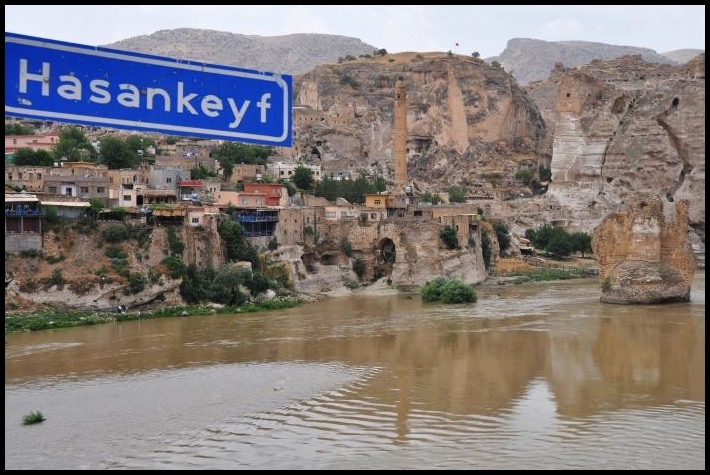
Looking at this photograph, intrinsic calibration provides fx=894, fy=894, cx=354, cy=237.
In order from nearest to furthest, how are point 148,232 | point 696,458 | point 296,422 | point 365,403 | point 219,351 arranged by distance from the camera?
point 696,458
point 296,422
point 365,403
point 219,351
point 148,232

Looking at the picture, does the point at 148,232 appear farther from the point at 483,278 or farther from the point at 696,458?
the point at 696,458

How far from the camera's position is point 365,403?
12.2m

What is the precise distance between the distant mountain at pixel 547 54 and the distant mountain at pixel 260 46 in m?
25.9

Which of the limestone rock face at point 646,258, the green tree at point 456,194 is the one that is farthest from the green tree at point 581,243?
the limestone rock face at point 646,258

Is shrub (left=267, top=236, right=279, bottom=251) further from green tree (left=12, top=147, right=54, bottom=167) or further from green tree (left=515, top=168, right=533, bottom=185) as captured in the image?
green tree (left=515, top=168, right=533, bottom=185)

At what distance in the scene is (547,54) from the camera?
450 ft

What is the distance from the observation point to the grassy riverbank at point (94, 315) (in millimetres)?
20047

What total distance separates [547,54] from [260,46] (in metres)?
45.1

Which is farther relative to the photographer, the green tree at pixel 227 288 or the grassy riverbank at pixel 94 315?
the green tree at pixel 227 288

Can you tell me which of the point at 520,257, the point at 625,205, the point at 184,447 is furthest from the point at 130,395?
the point at 625,205

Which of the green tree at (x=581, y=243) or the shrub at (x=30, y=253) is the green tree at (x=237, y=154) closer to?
the green tree at (x=581, y=243)

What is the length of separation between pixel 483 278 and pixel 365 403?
67.1 feet

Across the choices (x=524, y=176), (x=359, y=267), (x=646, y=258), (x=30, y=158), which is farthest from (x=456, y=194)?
(x=30, y=158)

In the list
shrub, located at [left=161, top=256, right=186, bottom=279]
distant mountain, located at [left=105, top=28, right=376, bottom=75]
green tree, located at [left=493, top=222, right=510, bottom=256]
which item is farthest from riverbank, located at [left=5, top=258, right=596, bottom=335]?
distant mountain, located at [left=105, top=28, right=376, bottom=75]
